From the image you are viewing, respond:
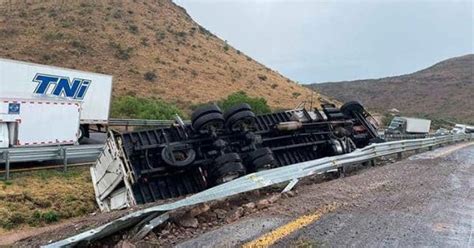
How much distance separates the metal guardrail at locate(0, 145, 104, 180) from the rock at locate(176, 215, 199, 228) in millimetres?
9073

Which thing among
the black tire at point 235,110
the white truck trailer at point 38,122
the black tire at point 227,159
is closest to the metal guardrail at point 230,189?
the black tire at point 227,159

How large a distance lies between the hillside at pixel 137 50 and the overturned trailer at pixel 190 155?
30.5 meters

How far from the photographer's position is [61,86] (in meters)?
20.6

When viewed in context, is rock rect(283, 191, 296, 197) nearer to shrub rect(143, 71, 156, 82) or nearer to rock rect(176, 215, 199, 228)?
rock rect(176, 215, 199, 228)

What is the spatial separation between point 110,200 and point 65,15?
→ 2003 inches

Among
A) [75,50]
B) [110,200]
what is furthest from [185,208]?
[75,50]

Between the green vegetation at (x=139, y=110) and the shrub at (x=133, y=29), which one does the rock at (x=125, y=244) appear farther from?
the shrub at (x=133, y=29)

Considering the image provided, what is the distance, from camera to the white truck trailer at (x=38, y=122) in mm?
17484

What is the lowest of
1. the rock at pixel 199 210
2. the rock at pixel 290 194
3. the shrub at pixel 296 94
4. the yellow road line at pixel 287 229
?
the yellow road line at pixel 287 229

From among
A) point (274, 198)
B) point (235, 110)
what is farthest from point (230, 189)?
point (235, 110)

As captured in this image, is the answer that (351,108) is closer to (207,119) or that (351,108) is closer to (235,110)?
(235,110)

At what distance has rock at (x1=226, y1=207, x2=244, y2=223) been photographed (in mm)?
6527

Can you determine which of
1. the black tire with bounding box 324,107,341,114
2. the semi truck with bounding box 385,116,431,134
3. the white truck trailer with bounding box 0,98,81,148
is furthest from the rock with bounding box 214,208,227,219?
the semi truck with bounding box 385,116,431,134

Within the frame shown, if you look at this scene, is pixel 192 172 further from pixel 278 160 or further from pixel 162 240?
pixel 162 240
